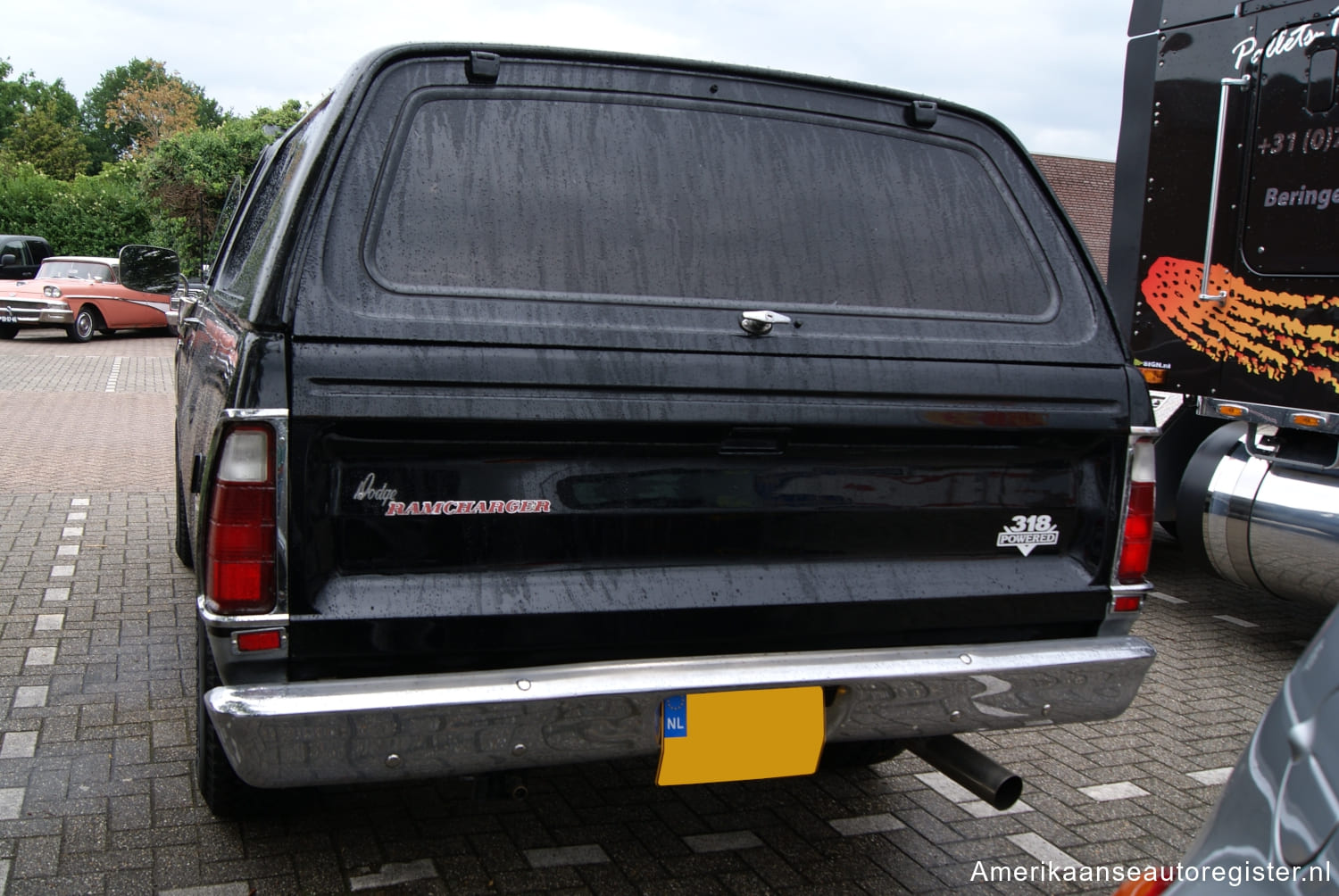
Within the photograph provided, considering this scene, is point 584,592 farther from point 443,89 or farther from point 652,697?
point 443,89

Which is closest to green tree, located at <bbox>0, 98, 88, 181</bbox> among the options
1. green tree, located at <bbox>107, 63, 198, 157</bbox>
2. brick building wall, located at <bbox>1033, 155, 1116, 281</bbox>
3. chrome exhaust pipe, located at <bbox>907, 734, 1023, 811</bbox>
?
green tree, located at <bbox>107, 63, 198, 157</bbox>

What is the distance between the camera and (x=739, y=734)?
2.40 m

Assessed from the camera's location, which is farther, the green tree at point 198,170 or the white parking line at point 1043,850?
the green tree at point 198,170

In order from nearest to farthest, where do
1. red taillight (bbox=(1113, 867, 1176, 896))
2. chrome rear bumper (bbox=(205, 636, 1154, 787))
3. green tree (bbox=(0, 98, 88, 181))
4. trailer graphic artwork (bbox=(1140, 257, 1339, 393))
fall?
red taillight (bbox=(1113, 867, 1176, 896)) → chrome rear bumper (bbox=(205, 636, 1154, 787)) → trailer graphic artwork (bbox=(1140, 257, 1339, 393)) → green tree (bbox=(0, 98, 88, 181))

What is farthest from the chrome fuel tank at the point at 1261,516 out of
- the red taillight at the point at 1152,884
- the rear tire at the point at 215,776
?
the rear tire at the point at 215,776

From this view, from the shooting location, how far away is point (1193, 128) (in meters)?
5.38

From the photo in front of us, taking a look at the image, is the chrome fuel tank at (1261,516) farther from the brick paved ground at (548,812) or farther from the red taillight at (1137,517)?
the red taillight at (1137,517)

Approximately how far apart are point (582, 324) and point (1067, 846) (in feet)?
6.65

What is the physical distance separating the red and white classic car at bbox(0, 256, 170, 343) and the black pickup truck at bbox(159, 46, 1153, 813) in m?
19.5

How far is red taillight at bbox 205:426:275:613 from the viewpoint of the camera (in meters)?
2.15

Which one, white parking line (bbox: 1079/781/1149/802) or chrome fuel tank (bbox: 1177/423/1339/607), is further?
chrome fuel tank (bbox: 1177/423/1339/607)

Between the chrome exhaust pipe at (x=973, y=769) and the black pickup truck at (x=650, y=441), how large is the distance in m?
0.01

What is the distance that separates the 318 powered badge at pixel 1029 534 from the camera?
8.96ft

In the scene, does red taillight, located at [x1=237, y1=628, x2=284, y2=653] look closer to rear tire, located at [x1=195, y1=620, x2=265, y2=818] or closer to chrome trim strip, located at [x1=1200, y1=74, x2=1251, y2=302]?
rear tire, located at [x1=195, y1=620, x2=265, y2=818]
